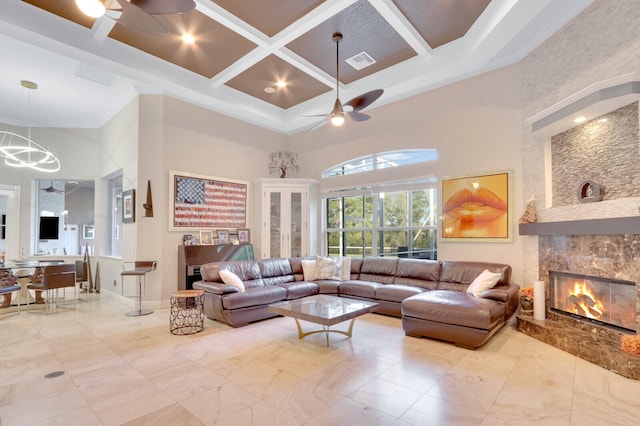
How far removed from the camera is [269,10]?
13.6 ft

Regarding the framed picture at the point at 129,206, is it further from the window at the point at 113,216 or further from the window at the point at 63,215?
the window at the point at 63,215

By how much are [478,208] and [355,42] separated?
10.5 ft

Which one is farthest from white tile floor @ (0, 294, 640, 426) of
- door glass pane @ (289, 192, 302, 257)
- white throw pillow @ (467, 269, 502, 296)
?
door glass pane @ (289, 192, 302, 257)

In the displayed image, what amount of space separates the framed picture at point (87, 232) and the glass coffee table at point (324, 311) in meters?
6.51

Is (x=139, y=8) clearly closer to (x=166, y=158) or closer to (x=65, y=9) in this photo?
(x=65, y=9)

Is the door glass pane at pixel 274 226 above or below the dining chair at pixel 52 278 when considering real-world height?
above

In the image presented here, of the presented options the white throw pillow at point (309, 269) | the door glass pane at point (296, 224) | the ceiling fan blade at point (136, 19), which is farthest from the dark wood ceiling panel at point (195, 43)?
the white throw pillow at point (309, 269)

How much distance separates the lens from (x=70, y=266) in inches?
222

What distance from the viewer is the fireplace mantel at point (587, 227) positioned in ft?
10.1

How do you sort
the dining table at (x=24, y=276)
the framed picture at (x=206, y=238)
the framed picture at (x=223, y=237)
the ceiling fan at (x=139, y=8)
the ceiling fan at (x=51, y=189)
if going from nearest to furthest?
the ceiling fan at (x=139, y=8) → the dining table at (x=24, y=276) → the framed picture at (x=206, y=238) → the framed picture at (x=223, y=237) → the ceiling fan at (x=51, y=189)

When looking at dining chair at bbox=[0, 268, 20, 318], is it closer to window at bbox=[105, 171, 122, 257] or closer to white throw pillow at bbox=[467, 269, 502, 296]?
window at bbox=[105, 171, 122, 257]

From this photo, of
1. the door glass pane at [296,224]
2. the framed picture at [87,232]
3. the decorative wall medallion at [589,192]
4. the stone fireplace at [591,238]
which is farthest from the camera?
the framed picture at [87,232]

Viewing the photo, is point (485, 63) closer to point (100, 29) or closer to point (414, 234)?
point (414, 234)

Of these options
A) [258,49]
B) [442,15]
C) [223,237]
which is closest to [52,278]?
[223,237]
